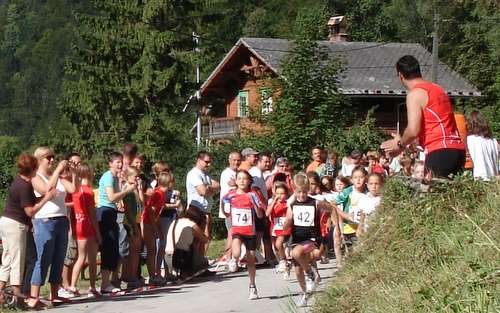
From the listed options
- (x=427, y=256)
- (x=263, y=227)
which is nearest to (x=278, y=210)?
(x=263, y=227)

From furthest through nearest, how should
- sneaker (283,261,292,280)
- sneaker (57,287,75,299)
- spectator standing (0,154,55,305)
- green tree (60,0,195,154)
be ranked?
green tree (60,0,195,154) < sneaker (283,261,292,280) < sneaker (57,287,75,299) < spectator standing (0,154,55,305)

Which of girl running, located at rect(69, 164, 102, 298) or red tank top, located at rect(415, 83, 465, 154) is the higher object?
red tank top, located at rect(415, 83, 465, 154)

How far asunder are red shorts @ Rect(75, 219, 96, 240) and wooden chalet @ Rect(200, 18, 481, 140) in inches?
1190

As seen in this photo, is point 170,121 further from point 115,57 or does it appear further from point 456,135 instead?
point 456,135

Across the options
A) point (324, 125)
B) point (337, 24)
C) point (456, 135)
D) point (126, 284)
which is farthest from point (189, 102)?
Answer: point (456, 135)

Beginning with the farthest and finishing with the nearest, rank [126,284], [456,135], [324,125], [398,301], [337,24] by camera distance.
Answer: [337,24] < [324,125] < [126,284] < [456,135] < [398,301]

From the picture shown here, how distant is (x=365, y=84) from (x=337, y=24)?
1513cm

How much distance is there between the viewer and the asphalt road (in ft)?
37.2

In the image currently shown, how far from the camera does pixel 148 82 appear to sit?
164ft

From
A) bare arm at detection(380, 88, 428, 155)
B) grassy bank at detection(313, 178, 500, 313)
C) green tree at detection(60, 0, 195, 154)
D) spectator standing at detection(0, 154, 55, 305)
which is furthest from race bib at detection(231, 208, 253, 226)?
green tree at detection(60, 0, 195, 154)

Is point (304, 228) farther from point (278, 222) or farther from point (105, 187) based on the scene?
point (278, 222)

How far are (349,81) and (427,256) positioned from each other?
1602 inches

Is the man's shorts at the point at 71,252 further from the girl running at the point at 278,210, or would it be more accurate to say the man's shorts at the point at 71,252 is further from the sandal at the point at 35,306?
the girl running at the point at 278,210

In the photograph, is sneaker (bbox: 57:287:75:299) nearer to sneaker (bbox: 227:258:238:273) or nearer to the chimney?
sneaker (bbox: 227:258:238:273)
